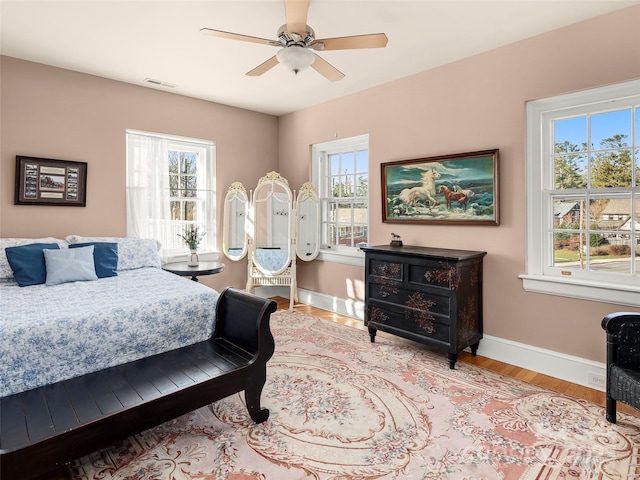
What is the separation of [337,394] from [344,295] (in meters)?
2.13

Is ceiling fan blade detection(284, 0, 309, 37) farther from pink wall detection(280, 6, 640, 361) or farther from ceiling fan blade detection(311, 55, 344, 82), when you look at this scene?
pink wall detection(280, 6, 640, 361)

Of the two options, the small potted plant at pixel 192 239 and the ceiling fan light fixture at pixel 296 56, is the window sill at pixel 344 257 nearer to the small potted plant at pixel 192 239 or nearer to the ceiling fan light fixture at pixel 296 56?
the small potted plant at pixel 192 239

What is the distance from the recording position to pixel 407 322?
3393mm

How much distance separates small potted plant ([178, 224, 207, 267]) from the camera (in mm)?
Answer: 4340

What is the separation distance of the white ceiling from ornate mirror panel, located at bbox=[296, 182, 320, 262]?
1515 millimetres

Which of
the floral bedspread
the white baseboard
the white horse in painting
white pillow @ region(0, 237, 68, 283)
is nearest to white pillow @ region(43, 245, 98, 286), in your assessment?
the floral bedspread

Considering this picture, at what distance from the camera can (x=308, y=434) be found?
221 centimetres

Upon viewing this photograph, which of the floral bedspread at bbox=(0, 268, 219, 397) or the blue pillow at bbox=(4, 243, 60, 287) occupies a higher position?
the blue pillow at bbox=(4, 243, 60, 287)

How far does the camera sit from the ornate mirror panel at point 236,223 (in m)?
5.02

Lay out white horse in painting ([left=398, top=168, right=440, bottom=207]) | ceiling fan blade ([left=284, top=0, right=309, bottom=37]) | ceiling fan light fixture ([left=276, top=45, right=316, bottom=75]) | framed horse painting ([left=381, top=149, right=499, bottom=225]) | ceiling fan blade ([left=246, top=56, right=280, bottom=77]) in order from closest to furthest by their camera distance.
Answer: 1. ceiling fan blade ([left=284, top=0, right=309, bottom=37])
2. ceiling fan light fixture ([left=276, top=45, right=316, bottom=75])
3. ceiling fan blade ([left=246, top=56, right=280, bottom=77])
4. framed horse painting ([left=381, top=149, right=499, bottom=225])
5. white horse in painting ([left=398, top=168, right=440, bottom=207])

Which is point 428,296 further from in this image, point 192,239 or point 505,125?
point 192,239

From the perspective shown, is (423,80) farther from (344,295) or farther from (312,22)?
(344,295)

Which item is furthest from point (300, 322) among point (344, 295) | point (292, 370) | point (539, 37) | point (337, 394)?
point (539, 37)

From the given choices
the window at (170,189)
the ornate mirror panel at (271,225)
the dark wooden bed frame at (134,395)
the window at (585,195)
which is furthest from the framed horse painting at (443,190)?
the window at (170,189)
